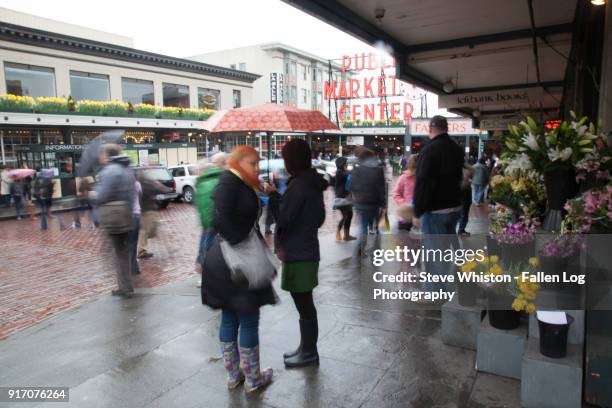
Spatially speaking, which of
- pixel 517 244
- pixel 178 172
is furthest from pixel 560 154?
pixel 178 172

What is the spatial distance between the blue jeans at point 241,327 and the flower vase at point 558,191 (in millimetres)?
2403

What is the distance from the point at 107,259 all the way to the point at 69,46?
20.2 metres

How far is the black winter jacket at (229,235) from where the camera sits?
313 cm

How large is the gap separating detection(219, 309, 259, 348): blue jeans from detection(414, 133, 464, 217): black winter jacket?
216cm

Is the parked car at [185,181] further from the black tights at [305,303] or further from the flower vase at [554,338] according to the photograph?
the flower vase at [554,338]

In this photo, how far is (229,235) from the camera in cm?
313

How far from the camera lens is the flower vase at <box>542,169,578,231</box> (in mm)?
3342

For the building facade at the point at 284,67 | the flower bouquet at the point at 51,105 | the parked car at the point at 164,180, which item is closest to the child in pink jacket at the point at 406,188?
the parked car at the point at 164,180

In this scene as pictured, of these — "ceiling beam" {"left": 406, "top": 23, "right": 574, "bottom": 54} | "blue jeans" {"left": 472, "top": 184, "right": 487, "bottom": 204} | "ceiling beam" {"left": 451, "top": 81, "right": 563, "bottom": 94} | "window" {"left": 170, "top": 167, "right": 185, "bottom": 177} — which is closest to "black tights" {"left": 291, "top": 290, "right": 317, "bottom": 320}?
"ceiling beam" {"left": 406, "top": 23, "right": 574, "bottom": 54}

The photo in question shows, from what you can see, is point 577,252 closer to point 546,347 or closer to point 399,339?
point 546,347

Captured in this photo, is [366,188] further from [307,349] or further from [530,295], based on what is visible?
[530,295]

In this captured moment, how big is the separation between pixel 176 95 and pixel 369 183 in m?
26.4

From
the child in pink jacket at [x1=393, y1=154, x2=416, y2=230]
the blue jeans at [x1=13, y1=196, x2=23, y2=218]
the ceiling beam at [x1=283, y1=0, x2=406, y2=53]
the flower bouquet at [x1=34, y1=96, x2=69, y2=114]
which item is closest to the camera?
the ceiling beam at [x1=283, y1=0, x2=406, y2=53]

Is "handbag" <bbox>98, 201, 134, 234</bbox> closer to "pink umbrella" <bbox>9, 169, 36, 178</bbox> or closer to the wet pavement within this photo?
the wet pavement
